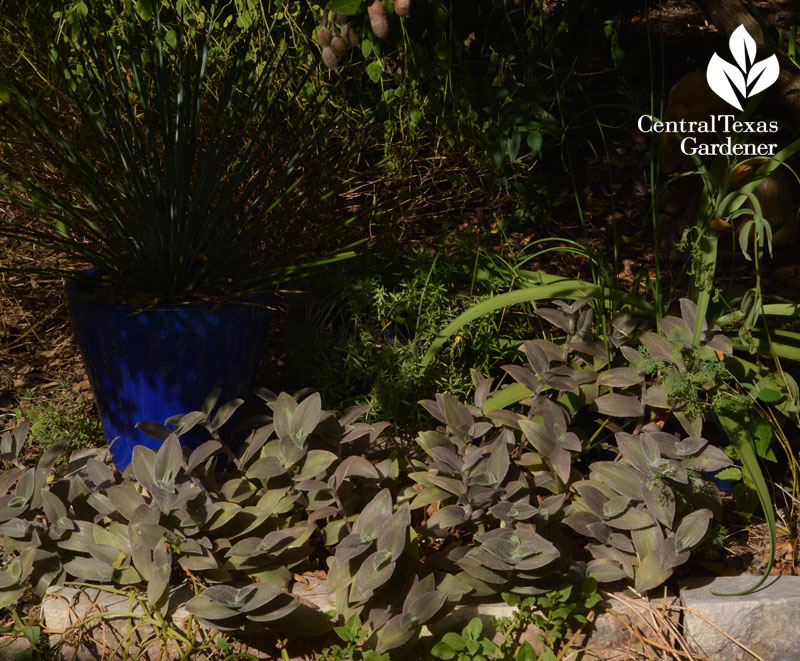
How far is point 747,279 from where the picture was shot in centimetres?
284

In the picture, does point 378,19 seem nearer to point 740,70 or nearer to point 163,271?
point 163,271

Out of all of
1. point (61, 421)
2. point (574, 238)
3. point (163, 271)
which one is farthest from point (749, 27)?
point (61, 421)

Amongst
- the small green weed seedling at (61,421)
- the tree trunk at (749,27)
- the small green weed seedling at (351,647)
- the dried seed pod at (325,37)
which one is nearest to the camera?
the small green weed seedling at (351,647)

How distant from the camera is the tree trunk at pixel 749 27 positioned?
2.54 meters

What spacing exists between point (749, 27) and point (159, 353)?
6.95 feet

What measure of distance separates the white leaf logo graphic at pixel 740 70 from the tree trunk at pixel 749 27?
58 mm

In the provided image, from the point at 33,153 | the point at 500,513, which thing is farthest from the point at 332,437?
the point at 33,153

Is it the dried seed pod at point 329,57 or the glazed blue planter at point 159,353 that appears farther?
the dried seed pod at point 329,57

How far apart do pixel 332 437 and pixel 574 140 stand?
2.47 metres

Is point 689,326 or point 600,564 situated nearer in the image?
point 600,564

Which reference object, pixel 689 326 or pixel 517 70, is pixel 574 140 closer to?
pixel 517 70

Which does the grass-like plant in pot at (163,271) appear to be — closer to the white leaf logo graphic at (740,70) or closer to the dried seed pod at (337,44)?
the dried seed pod at (337,44)

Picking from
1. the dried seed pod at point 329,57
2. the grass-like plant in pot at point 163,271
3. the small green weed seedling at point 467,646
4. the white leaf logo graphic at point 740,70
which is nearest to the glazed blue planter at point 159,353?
the grass-like plant in pot at point 163,271

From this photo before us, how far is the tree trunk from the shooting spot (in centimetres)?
254
